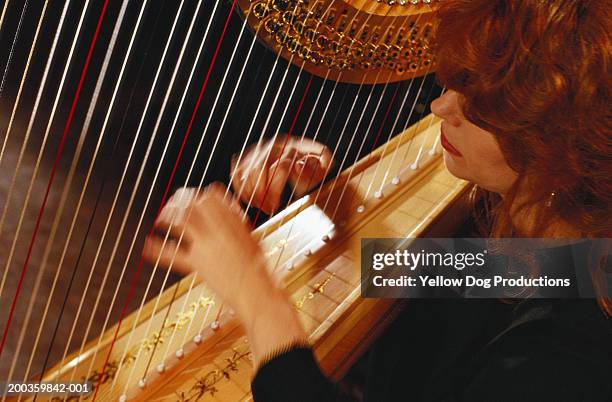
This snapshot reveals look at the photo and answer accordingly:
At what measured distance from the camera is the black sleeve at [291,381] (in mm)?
939

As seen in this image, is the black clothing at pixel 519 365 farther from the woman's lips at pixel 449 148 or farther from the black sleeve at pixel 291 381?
the woman's lips at pixel 449 148

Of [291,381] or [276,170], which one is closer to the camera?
[291,381]

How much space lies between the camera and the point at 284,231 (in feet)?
4.84

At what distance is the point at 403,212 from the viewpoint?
1.69 metres

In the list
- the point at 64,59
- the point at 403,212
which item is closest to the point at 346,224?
the point at 403,212

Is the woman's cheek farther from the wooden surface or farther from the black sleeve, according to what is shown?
the black sleeve

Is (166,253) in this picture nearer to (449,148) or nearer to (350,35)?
(449,148)

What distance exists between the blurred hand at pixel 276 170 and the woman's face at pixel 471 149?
1.68 feet

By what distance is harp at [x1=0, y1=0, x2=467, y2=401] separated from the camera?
1084 millimetres

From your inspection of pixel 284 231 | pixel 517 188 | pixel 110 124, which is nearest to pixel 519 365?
pixel 517 188

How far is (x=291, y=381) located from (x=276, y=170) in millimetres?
699

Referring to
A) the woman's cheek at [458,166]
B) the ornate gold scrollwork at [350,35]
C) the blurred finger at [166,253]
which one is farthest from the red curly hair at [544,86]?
the blurred finger at [166,253]

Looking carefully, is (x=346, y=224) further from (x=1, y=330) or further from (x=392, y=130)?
(x=1, y=330)

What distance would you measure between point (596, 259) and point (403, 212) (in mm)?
671
